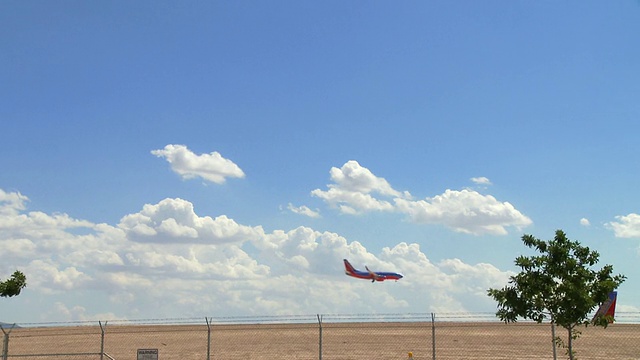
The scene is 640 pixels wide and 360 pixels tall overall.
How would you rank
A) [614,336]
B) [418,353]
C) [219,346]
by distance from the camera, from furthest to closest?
1. [614,336]
2. [219,346]
3. [418,353]

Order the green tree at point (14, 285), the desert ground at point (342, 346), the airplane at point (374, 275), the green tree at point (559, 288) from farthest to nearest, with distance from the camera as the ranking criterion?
the airplane at point (374, 275), the desert ground at point (342, 346), the green tree at point (14, 285), the green tree at point (559, 288)

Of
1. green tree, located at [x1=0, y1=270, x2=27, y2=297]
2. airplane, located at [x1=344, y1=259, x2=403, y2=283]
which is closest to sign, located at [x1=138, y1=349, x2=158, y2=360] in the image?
green tree, located at [x1=0, y1=270, x2=27, y2=297]

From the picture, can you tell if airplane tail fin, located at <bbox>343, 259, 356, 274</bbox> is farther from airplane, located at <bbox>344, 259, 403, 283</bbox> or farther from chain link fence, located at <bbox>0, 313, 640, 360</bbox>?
chain link fence, located at <bbox>0, 313, 640, 360</bbox>

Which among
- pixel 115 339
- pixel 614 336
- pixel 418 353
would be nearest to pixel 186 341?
pixel 115 339

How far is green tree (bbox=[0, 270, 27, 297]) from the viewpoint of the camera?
31422 mm

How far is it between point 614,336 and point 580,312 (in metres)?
38.2

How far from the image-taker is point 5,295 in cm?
3177

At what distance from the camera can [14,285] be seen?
31.6 m

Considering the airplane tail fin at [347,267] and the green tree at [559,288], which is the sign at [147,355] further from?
the airplane tail fin at [347,267]

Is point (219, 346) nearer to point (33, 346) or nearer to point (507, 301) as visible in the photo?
point (33, 346)

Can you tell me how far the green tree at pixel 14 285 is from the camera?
31422 millimetres

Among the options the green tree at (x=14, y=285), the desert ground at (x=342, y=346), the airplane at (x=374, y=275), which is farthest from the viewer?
the airplane at (x=374, y=275)

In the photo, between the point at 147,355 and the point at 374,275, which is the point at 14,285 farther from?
the point at 374,275

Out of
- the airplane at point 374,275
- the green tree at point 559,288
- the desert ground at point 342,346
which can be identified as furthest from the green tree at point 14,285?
the airplane at point 374,275
